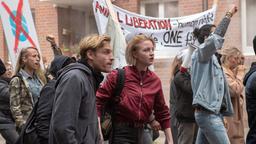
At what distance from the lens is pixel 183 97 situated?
669 cm

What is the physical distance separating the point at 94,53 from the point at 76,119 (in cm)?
57

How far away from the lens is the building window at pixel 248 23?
1238 centimetres

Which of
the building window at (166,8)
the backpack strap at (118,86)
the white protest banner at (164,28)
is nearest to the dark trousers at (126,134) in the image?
the backpack strap at (118,86)

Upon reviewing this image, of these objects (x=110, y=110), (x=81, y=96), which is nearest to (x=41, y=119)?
(x=81, y=96)

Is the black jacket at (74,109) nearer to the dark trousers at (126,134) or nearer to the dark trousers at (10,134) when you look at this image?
the dark trousers at (126,134)

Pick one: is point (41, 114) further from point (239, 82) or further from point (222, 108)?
point (239, 82)

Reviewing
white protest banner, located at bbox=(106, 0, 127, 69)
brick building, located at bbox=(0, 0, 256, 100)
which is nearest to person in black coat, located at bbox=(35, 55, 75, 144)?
white protest banner, located at bbox=(106, 0, 127, 69)

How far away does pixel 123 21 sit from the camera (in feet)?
27.8

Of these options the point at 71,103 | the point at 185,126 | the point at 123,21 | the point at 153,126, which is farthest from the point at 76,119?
the point at 123,21

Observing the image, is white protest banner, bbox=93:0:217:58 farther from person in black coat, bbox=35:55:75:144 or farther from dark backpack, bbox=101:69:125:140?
person in black coat, bbox=35:55:75:144

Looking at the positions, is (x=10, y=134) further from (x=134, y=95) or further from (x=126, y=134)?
(x=134, y=95)

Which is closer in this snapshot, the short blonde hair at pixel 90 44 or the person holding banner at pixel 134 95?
the short blonde hair at pixel 90 44

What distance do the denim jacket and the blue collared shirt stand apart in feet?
5.67

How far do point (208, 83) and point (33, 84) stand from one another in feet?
6.40
